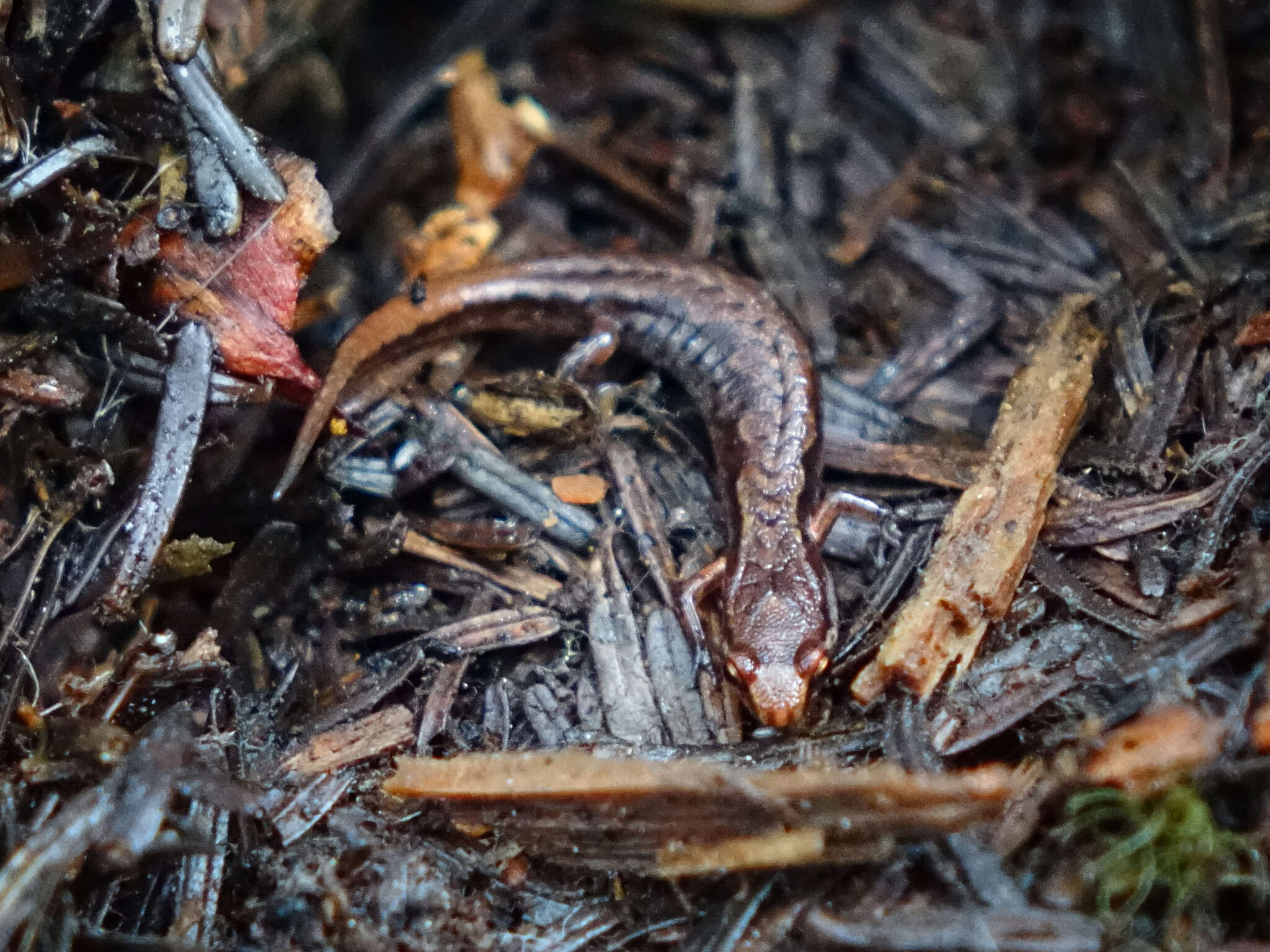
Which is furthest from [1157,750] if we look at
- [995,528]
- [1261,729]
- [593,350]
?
[593,350]

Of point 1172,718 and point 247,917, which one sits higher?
point 247,917

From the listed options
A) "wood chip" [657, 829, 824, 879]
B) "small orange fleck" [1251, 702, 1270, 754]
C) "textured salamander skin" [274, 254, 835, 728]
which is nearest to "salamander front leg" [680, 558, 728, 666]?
"textured salamander skin" [274, 254, 835, 728]

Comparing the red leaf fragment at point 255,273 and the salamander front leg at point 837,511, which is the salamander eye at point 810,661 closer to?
the salamander front leg at point 837,511

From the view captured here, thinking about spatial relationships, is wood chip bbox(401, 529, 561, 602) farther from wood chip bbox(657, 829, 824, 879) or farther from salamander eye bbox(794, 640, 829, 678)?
wood chip bbox(657, 829, 824, 879)

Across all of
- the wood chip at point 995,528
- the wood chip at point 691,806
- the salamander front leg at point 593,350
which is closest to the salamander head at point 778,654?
the wood chip at point 995,528

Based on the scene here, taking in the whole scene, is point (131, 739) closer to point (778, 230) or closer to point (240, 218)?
point (240, 218)

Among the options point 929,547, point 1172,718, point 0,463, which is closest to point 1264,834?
point 1172,718

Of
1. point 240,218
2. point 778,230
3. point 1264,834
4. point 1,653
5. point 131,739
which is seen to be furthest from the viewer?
point 778,230
